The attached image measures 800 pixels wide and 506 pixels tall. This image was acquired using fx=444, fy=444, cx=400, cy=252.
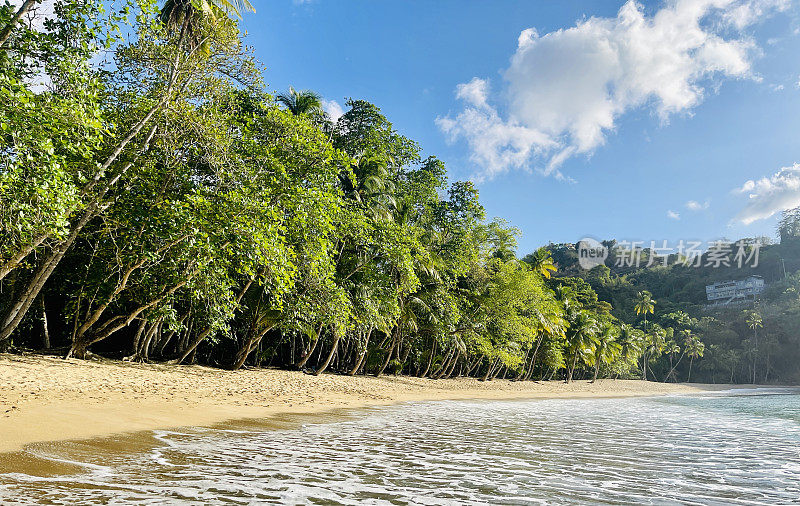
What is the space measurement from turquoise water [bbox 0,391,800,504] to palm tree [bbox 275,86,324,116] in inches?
645

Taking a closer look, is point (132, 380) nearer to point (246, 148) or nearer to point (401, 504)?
point (246, 148)

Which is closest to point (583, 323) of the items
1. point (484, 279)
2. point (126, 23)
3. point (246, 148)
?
point (484, 279)

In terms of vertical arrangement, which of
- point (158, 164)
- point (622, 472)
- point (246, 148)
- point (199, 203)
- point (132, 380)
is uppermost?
point (246, 148)

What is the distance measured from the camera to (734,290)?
8794cm

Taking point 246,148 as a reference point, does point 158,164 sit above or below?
below

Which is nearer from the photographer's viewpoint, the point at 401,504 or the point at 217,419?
the point at 401,504

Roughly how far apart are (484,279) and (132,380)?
66.7 ft

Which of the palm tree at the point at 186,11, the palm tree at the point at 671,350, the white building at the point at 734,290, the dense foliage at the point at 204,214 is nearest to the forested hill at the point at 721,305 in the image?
the palm tree at the point at 671,350

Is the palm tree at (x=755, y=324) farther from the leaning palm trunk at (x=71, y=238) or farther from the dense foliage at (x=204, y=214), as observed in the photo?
the leaning palm trunk at (x=71, y=238)

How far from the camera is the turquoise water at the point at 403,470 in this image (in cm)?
329

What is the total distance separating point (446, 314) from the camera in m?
24.1

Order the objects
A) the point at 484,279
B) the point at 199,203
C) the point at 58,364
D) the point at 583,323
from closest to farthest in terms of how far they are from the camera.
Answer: the point at 199,203 → the point at 58,364 → the point at 484,279 → the point at 583,323

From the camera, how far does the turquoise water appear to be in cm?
329

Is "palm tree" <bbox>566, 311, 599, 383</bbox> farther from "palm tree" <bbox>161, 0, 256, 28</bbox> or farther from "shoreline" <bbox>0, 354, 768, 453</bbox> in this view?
"palm tree" <bbox>161, 0, 256, 28</bbox>
